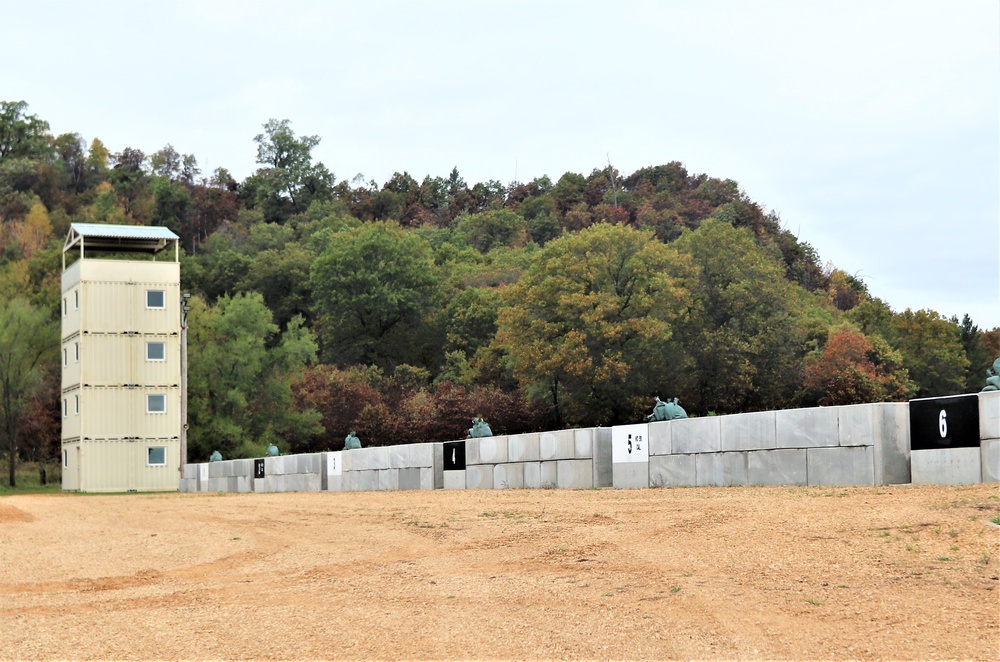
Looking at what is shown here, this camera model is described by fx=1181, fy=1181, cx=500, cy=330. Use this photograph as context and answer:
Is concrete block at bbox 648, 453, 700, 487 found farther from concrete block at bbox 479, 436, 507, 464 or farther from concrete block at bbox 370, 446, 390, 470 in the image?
concrete block at bbox 370, 446, 390, 470

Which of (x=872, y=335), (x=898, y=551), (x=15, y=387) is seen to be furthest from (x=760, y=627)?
(x=872, y=335)

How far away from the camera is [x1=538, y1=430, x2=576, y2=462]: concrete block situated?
84.3ft

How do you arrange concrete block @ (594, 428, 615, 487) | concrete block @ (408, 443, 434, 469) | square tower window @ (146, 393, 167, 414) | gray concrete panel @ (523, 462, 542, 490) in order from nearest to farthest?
concrete block @ (594, 428, 615, 487) < gray concrete panel @ (523, 462, 542, 490) < concrete block @ (408, 443, 434, 469) < square tower window @ (146, 393, 167, 414)

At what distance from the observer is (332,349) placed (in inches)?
3521

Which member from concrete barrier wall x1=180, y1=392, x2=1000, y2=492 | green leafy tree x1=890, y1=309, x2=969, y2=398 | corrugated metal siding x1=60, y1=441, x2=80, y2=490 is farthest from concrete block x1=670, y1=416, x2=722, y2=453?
green leafy tree x1=890, y1=309, x2=969, y2=398

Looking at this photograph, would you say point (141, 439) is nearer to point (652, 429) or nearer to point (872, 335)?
point (652, 429)

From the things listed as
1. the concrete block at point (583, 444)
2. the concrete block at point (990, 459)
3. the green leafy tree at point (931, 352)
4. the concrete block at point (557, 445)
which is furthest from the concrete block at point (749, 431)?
the green leafy tree at point (931, 352)

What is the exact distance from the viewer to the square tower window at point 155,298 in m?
56.2

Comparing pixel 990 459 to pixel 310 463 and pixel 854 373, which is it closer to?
pixel 310 463

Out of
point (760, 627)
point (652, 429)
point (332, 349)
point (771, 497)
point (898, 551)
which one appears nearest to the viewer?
point (760, 627)

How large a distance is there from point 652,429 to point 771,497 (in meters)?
6.05

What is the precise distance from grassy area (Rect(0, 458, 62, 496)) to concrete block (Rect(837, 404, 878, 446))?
48615 mm

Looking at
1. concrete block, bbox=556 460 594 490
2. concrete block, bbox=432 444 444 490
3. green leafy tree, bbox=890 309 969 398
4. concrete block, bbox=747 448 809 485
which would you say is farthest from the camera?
green leafy tree, bbox=890 309 969 398

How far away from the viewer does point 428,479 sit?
32.1 meters
